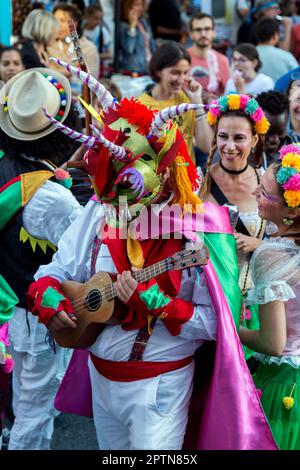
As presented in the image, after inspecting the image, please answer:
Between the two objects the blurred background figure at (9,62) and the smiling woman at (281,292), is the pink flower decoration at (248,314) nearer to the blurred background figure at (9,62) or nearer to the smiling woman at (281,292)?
the smiling woman at (281,292)

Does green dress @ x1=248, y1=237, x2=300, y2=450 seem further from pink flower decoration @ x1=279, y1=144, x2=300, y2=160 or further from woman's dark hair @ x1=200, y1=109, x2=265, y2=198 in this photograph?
woman's dark hair @ x1=200, y1=109, x2=265, y2=198

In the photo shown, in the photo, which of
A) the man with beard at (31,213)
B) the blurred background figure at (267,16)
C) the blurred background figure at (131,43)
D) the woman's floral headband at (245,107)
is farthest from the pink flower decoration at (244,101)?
the blurred background figure at (267,16)

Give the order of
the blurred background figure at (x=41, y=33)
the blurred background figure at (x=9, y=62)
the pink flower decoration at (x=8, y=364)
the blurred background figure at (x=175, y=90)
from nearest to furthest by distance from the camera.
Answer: the pink flower decoration at (x=8, y=364) < the blurred background figure at (x=175, y=90) < the blurred background figure at (x=9, y=62) < the blurred background figure at (x=41, y=33)

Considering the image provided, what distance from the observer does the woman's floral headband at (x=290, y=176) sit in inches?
110

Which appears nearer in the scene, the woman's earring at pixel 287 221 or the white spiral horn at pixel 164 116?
the white spiral horn at pixel 164 116

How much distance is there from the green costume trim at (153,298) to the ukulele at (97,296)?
0.10m

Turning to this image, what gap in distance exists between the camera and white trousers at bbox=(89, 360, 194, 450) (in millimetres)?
2834

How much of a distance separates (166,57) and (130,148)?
3146 millimetres

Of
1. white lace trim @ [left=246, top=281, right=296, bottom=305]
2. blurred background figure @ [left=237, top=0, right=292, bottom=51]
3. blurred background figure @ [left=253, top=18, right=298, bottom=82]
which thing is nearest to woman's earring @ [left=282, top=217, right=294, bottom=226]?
white lace trim @ [left=246, top=281, right=296, bottom=305]

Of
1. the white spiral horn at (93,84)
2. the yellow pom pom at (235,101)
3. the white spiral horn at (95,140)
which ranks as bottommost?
the yellow pom pom at (235,101)

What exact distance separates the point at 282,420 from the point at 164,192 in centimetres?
111

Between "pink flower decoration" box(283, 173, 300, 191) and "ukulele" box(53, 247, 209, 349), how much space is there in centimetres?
41
